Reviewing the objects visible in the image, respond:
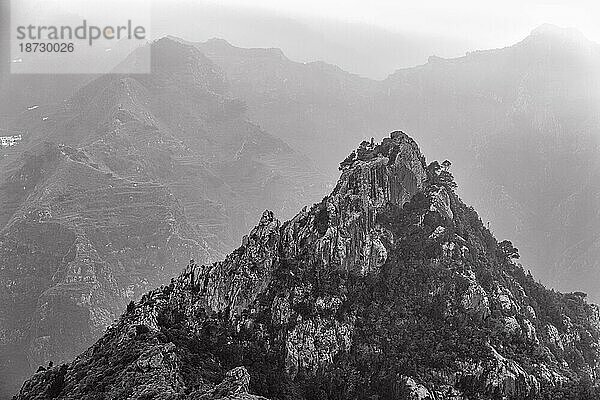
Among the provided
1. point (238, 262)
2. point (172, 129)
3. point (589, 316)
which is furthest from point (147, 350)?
point (172, 129)

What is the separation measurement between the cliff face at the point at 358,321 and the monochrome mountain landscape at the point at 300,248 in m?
0.16

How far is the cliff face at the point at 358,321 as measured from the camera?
145 ft

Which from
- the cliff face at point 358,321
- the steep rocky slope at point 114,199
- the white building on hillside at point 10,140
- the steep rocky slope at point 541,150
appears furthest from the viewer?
the white building on hillside at point 10,140

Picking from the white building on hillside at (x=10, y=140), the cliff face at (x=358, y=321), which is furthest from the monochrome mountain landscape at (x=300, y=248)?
the white building on hillside at (x=10, y=140)

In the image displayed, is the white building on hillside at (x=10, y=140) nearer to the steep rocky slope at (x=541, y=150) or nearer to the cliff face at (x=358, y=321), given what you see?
the steep rocky slope at (x=541, y=150)

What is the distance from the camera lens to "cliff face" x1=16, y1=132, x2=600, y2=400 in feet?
145

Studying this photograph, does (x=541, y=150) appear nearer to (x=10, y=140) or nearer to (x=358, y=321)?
(x=358, y=321)

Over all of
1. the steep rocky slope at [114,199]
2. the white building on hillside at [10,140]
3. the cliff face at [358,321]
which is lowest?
the cliff face at [358,321]

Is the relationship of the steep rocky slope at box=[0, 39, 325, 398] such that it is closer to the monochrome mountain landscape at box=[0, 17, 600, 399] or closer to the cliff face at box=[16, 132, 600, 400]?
the monochrome mountain landscape at box=[0, 17, 600, 399]

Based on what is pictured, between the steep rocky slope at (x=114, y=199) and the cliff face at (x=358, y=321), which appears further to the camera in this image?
the steep rocky slope at (x=114, y=199)

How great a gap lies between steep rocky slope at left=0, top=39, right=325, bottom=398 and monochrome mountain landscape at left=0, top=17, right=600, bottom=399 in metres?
0.47

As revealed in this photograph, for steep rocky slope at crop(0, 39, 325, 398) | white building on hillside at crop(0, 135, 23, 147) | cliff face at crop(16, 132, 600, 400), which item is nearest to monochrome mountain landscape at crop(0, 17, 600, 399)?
cliff face at crop(16, 132, 600, 400)

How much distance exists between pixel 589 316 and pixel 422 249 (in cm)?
2059

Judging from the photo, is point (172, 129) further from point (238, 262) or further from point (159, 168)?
point (238, 262)
